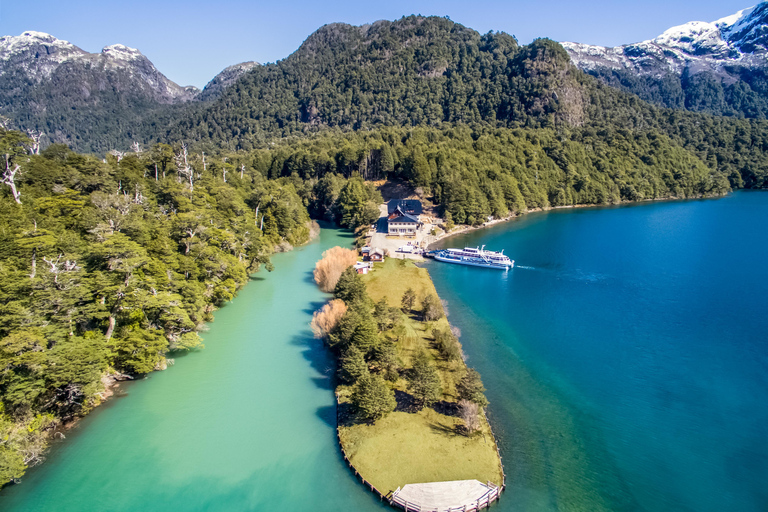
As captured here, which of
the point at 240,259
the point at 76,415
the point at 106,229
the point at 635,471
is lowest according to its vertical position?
the point at 635,471

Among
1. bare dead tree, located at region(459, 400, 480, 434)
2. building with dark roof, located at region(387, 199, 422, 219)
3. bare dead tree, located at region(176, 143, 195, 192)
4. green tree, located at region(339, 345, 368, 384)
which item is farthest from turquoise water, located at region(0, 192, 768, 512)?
building with dark roof, located at region(387, 199, 422, 219)

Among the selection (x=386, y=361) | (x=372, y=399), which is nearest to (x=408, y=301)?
(x=386, y=361)

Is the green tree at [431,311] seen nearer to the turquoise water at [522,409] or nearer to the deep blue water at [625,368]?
the deep blue water at [625,368]

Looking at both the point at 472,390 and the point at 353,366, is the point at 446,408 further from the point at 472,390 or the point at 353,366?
the point at 353,366

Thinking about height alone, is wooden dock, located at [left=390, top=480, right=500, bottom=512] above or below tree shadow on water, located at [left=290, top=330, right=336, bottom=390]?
below

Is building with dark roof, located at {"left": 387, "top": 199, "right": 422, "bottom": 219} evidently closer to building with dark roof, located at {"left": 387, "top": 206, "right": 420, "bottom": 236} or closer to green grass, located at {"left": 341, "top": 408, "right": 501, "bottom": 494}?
building with dark roof, located at {"left": 387, "top": 206, "right": 420, "bottom": 236}

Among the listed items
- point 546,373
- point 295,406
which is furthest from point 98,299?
point 546,373

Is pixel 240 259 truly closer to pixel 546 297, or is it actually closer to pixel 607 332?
pixel 546 297
